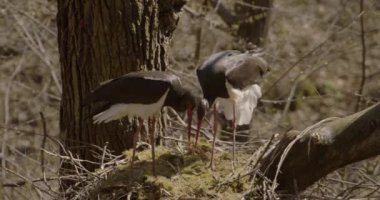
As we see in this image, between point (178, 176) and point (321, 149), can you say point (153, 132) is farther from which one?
point (321, 149)

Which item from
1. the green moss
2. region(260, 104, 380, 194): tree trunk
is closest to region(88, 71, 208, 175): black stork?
the green moss

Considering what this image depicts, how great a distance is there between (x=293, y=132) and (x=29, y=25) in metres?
5.12

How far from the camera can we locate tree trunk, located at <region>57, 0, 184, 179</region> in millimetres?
5465

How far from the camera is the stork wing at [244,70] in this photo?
5.59 m

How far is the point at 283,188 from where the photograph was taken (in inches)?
186

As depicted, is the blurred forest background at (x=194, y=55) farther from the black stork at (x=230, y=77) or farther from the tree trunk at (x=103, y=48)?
the tree trunk at (x=103, y=48)

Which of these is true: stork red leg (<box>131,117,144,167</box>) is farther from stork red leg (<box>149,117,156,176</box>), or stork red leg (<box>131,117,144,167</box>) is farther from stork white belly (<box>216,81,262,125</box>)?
stork white belly (<box>216,81,262,125</box>)

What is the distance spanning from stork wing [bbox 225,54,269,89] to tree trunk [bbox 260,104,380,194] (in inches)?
35.8

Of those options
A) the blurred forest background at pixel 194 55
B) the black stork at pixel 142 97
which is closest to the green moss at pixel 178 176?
the black stork at pixel 142 97

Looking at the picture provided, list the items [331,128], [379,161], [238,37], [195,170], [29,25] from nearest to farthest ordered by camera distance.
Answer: [331,128]
[195,170]
[379,161]
[238,37]
[29,25]

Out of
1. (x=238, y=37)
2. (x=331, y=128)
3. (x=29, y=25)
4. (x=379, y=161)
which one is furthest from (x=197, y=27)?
(x=331, y=128)

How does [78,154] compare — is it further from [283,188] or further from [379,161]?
[379,161]

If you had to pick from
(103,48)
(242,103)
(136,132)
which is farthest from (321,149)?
(103,48)

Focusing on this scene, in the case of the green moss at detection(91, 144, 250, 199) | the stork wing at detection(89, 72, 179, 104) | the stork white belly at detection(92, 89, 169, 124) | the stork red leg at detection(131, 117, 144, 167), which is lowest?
the green moss at detection(91, 144, 250, 199)
